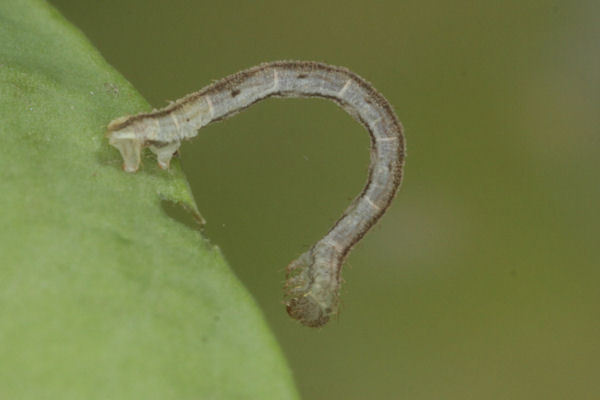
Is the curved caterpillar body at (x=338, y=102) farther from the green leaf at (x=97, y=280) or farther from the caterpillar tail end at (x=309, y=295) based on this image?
the green leaf at (x=97, y=280)

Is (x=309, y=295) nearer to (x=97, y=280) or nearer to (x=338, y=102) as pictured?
(x=338, y=102)

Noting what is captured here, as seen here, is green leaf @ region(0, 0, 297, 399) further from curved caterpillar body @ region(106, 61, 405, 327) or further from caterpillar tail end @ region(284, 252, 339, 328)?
caterpillar tail end @ region(284, 252, 339, 328)

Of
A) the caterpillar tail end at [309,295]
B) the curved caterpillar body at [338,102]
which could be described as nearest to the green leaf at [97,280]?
the curved caterpillar body at [338,102]

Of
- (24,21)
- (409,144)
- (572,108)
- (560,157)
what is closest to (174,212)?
(24,21)

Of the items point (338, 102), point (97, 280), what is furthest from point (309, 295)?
point (97, 280)

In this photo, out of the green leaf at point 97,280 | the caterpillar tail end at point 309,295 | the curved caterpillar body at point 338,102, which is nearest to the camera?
the green leaf at point 97,280

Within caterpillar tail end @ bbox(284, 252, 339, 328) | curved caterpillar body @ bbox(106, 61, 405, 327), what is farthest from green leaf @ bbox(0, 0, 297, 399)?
caterpillar tail end @ bbox(284, 252, 339, 328)
